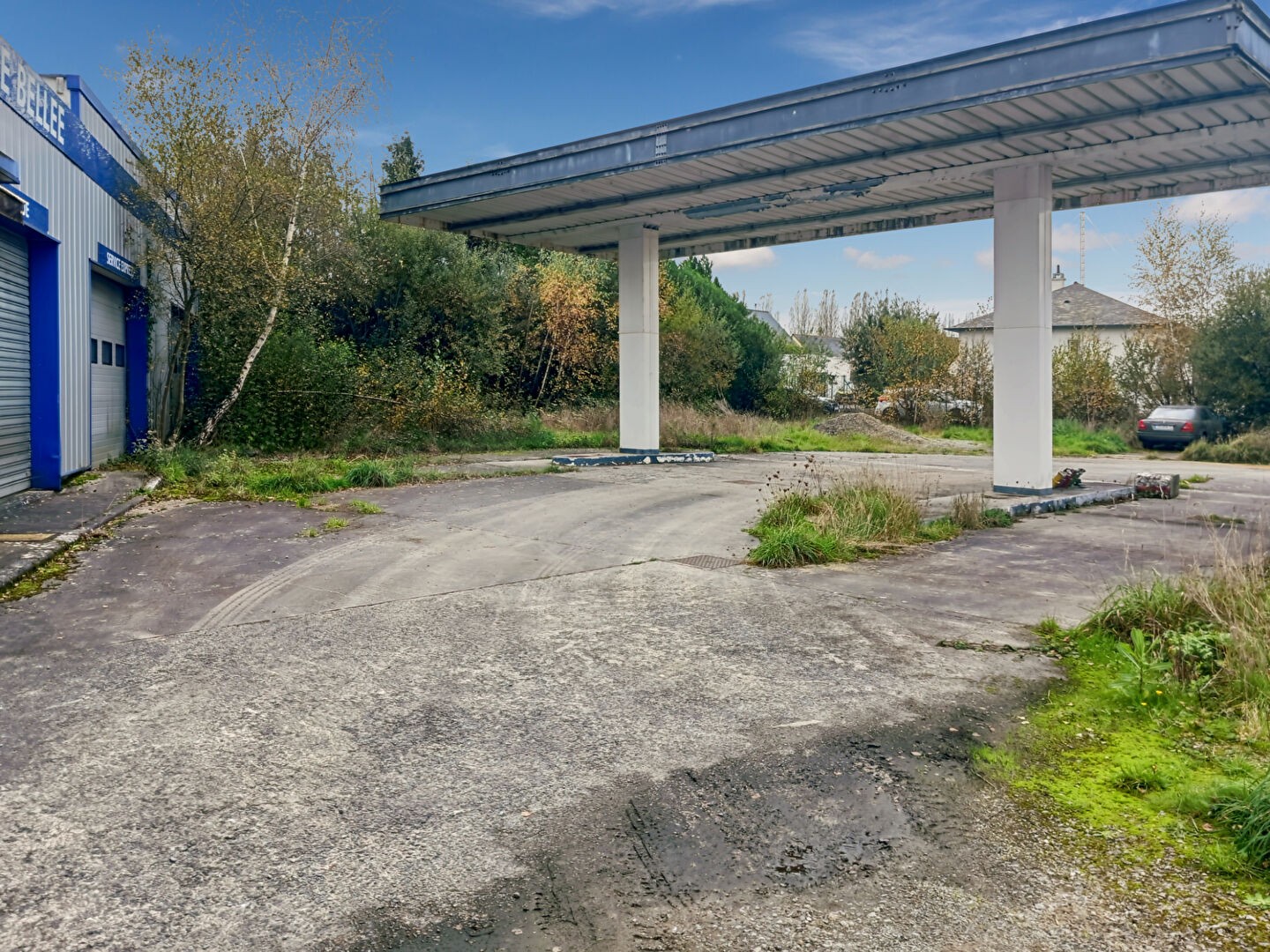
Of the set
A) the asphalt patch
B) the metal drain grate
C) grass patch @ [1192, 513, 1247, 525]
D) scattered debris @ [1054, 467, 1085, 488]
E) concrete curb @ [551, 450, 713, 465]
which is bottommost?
the asphalt patch

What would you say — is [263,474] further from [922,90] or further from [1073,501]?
[1073,501]

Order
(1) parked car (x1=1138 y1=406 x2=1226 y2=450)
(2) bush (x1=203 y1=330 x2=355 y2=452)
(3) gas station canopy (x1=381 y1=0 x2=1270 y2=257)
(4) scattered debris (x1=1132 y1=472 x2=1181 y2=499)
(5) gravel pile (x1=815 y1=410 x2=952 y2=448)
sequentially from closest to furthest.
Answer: (3) gas station canopy (x1=381 y1=0 x2=1270 y2=257) → (4) scattered debris (x1=1132 y1=472 x2=1181 y2=499) → (2) bush (x1=203 y1=330 x2=355 y2=452) → (1) parked car (x1=1138 y1=406 x2=1226 y2=450) → (5) gravel pile (x1=815 y1=410 x2=952 y2=448)

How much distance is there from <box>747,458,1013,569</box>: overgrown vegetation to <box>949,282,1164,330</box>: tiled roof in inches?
1357

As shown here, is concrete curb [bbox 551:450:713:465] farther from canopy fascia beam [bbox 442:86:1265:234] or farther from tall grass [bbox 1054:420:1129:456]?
tall grass [bbox 1054:420:1129:456]

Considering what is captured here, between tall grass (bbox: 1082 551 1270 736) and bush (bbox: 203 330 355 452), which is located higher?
bush (bbox: 203 330 355 452)

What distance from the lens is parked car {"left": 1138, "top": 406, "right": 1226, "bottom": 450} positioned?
2527 centimetres

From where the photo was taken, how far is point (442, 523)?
10.2 metres

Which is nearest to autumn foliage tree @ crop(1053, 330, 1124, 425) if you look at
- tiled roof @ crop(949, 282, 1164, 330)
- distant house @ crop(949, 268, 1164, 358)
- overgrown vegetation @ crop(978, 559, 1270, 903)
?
distant house @ crop(949, 268, 1164, 358)

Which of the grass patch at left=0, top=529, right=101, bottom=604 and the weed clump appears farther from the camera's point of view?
the grass patch at left=0, top=529, right=101, bottom=604

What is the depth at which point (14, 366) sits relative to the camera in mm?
11148

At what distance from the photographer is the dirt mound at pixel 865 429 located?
26594mm

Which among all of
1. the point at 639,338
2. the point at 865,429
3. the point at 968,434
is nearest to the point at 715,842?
the point at 639,338

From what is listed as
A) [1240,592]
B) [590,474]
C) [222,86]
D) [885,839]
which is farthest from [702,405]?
[885,839]

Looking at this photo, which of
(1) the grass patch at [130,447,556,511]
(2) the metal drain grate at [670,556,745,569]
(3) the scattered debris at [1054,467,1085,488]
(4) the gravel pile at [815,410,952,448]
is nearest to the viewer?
(2) the metal drain grate at [670,556,745,569]
